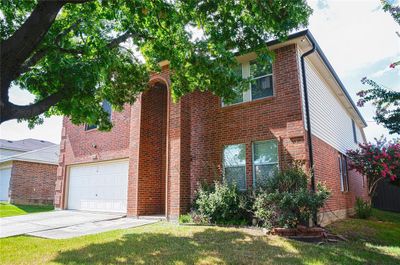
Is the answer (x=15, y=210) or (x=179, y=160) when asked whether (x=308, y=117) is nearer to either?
(x=179, y=160)

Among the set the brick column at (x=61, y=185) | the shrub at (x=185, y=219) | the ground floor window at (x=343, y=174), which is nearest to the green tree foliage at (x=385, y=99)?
the ground floor window at (x=343, y=174)

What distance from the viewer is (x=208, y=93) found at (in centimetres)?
1194

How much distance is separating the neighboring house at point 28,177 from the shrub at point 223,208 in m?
16.2

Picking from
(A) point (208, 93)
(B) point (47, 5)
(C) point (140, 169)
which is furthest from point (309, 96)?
(B) point (47, 5)

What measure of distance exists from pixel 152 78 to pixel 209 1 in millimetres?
5632

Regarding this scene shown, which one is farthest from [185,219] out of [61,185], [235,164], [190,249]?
[61,185]

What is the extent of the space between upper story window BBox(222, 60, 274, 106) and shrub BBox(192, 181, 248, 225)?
3079 millimetres

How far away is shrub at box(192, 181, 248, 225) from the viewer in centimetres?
944

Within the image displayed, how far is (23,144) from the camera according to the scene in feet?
106

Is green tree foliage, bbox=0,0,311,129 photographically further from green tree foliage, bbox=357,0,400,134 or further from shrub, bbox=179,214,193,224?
green tree foliage, bbox=357,0,400,134

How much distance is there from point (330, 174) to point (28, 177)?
20.0m

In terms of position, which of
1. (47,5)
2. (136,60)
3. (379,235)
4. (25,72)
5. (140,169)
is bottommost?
(379,235)

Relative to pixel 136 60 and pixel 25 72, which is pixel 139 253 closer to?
pixel 25 72

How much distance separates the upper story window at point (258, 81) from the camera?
10.5 metres
